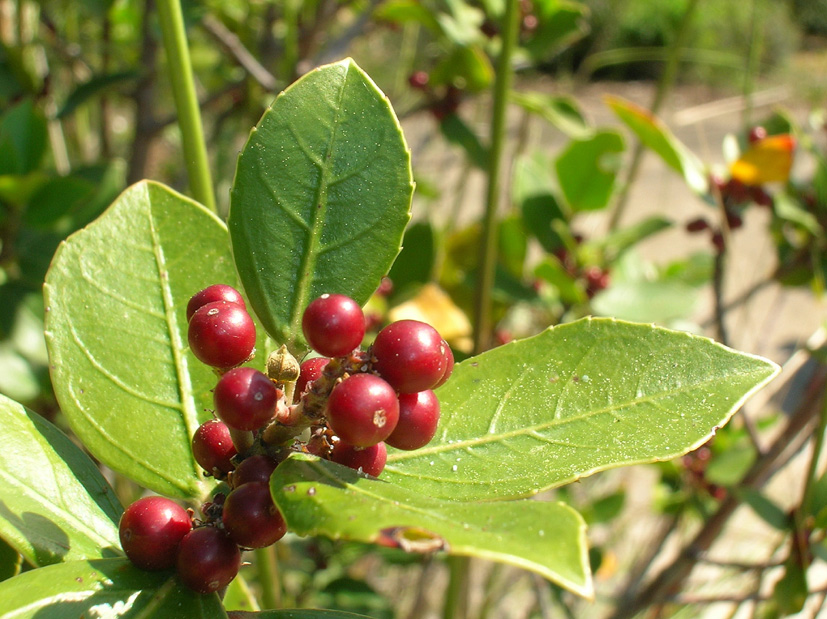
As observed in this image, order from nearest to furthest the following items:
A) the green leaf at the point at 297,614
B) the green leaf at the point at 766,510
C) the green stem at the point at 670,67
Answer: the green leaf at the point at 297,614 < the green leaf at the point at 766,510 < the green stem at the point at 670,67

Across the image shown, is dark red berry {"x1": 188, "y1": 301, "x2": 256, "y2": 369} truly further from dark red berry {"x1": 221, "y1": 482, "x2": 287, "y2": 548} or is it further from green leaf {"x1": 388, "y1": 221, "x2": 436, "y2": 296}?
green leaf {"x1": 388, "y1": 221, "x2": 436, "y2": 296}

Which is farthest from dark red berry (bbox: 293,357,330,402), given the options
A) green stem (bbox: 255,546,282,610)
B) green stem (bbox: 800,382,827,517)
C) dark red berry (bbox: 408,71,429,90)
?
dark red berry (bbox: 408,71,429,90)

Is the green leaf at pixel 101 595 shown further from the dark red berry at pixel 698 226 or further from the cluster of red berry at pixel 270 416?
the dark red berry at pixel 698 226

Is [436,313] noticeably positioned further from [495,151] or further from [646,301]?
[495,151]

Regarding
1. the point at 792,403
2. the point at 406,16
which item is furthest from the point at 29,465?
the point at 792,403

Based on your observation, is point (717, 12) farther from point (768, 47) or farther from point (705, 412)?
point (705, 412)

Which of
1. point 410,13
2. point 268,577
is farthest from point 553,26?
point 268,577

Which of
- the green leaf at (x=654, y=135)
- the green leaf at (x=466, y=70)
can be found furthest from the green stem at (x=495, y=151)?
the green leaf at (x=466, y=70)
